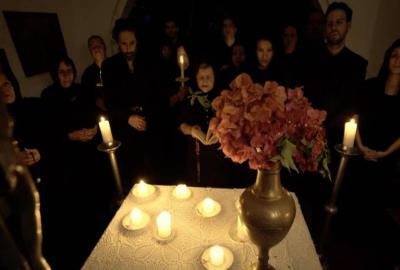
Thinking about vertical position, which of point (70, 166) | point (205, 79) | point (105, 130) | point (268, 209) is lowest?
point (70, 166)

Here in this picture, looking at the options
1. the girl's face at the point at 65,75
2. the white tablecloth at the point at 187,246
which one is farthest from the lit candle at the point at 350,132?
the girl's face at the point at 65,75

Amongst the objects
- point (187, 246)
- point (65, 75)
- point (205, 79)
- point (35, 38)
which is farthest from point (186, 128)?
point (35, 38)

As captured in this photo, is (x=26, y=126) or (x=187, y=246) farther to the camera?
(x=26, y=126)

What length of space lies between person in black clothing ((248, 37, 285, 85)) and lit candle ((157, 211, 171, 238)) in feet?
6.28

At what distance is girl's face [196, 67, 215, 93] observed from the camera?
231 cm

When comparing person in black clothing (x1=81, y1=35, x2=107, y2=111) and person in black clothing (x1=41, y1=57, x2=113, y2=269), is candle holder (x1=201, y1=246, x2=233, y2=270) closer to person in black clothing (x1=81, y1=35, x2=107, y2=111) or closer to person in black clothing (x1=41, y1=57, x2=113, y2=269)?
person in black clothing (x1=41, y1=57, x2=113, y2=269)

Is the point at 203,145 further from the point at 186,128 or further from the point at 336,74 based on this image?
the point at 336,74

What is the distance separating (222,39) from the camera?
3270 millimetres

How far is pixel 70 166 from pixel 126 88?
96 cm

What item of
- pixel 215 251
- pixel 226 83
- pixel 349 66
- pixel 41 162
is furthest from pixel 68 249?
pixel 349 66

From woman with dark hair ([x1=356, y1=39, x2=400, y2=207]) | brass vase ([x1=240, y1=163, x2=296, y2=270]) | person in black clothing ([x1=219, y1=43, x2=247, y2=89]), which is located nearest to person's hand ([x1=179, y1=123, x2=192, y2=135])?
person in black clothing ([x1=219, y1=43, x2=247, y2=89])

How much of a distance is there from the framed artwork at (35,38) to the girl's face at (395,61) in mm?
3779

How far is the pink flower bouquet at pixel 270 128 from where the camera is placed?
0.89 meters

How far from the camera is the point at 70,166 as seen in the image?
8.54 feet
